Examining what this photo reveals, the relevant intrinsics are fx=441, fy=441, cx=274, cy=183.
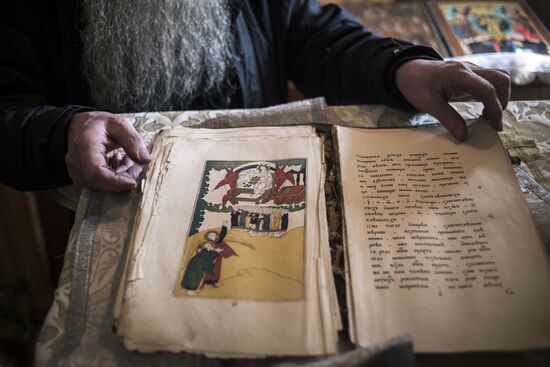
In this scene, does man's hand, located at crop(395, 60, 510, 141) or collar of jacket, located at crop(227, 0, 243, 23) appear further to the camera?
collar of jacket, located at crop(227, 0, 243, 23)

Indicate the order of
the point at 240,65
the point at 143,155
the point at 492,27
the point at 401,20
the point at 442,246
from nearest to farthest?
the point at 442,246 < the point at 143,155 < the point at 240,65 < the point at 492,27 < the point at 401,20

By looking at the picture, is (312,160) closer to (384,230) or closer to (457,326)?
(384,230)

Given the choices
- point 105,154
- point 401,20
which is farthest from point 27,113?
point 401,20

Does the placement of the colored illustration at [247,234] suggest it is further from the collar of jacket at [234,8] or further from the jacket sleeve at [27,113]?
the collar of jacket at [234,8]

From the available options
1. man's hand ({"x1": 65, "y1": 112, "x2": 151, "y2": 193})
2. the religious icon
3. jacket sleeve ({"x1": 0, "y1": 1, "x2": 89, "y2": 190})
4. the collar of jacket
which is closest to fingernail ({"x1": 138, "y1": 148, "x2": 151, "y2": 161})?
man's hand ({"x1": 65, "y1": 112, "x2": 151, "y2": 193})

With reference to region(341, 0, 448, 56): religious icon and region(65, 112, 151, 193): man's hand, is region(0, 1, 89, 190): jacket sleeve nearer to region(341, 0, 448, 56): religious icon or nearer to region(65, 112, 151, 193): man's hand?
region(65, 112, 151, 193): man's hand

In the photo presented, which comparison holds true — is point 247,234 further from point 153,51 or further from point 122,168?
point 153,51

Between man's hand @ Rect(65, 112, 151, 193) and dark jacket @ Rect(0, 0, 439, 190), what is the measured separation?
0.21 ft

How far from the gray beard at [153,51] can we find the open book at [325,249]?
301 mm

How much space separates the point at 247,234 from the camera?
459mm

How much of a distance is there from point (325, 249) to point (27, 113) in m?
0.50

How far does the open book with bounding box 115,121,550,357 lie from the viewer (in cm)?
38

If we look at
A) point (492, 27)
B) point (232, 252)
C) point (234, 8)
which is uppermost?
point (492, 27)

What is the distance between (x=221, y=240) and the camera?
45 centimetres
